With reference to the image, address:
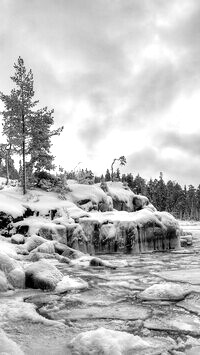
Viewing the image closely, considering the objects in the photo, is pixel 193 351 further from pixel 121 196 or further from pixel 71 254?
pixel 121 196

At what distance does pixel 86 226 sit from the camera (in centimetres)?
1934

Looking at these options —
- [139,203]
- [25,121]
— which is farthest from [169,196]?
[25,121]

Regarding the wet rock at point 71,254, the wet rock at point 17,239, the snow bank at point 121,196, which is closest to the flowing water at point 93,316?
the wet rock at point 71,254

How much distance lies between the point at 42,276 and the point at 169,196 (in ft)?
242

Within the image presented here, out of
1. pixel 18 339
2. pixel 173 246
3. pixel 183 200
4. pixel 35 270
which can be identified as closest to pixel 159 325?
pixel 18 339

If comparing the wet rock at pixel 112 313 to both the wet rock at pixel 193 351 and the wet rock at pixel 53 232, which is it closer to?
the wet rock at pixel 193 351

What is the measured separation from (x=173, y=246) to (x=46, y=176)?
11253mm

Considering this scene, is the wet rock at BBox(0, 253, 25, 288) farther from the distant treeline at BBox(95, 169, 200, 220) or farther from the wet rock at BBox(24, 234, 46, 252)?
the distant treeline at BBox(95, 169, 200, 220)

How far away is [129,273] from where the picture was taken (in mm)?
11055

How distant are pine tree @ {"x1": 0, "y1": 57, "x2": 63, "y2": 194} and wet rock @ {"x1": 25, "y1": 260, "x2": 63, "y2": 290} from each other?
616 inches

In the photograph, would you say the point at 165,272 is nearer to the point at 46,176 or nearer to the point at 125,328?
the point at 125,328

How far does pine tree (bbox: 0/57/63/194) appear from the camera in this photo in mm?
24531

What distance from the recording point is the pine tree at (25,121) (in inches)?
966

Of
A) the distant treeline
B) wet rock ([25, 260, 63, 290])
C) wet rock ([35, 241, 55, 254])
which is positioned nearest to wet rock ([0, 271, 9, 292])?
wet rock ([25, 260, 63, 290])
